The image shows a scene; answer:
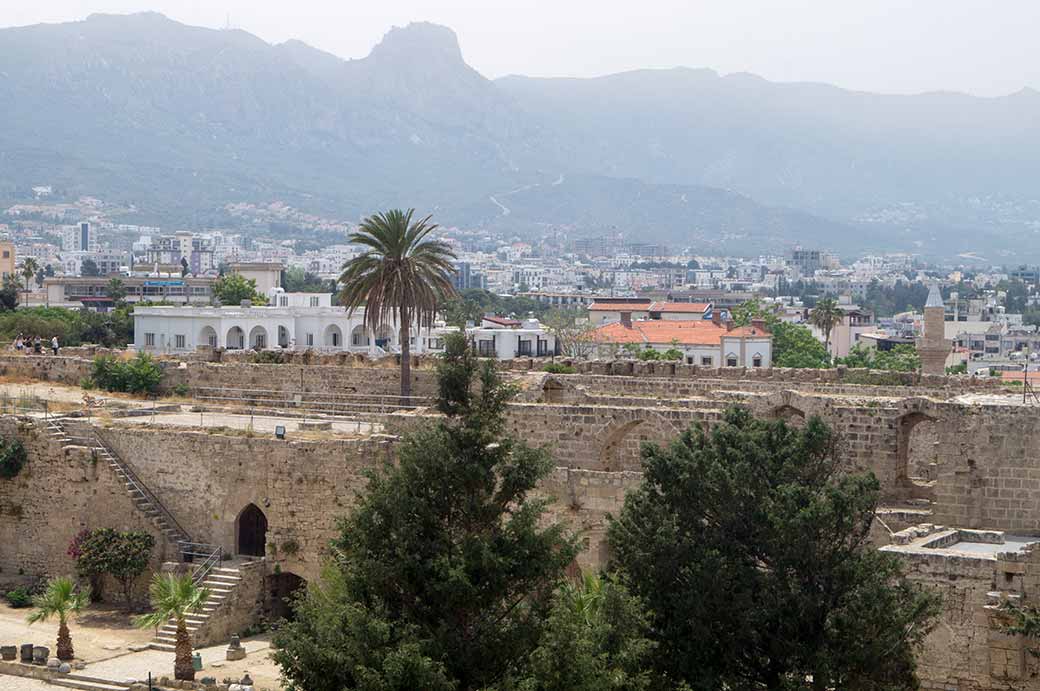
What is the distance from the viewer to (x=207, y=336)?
2918 inches

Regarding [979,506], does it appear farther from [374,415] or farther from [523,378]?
[374,415]

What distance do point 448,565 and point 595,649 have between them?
84.9 inches

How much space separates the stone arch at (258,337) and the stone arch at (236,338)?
2.11 feet

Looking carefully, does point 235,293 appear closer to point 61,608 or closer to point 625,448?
point 61,608

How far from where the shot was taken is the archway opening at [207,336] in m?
73.7

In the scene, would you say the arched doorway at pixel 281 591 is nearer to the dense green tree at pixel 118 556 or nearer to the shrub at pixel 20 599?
the dense green tree at pixel 118 556

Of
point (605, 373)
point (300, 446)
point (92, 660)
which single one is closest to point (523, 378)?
point (605, 373)

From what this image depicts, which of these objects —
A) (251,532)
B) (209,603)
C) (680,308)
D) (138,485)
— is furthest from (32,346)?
(680,308)

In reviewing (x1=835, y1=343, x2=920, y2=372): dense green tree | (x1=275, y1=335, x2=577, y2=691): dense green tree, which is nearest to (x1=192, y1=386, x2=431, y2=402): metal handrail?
(x1=275, y1=335, x2=577, y2=691): dense green tree

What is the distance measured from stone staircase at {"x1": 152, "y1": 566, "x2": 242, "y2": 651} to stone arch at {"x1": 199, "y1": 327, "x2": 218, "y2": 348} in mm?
43305

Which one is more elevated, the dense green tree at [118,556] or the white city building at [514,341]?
the white city building at [514,341]

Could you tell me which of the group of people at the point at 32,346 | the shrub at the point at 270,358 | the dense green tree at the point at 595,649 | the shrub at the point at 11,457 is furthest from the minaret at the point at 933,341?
the group of people at the point at 32,346

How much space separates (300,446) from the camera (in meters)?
31.3

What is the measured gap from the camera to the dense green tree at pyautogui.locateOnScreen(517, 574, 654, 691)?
19.6 m
